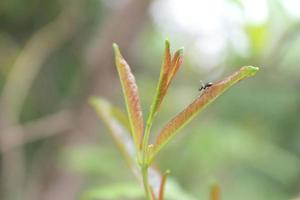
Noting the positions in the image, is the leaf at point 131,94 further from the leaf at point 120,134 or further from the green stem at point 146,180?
the leaf at point 120,134

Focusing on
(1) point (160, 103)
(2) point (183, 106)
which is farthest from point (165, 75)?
(2) point (183, 106)

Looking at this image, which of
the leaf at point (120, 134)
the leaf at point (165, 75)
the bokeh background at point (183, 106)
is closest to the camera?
the leaf at point (165, 75)

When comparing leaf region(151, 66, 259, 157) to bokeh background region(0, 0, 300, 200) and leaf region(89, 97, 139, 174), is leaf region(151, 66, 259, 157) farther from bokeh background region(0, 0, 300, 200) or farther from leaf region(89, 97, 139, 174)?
bokeh background region(0, 0, 300, 200)

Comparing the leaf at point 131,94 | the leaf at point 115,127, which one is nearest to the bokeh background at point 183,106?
the leaf at point 115,127

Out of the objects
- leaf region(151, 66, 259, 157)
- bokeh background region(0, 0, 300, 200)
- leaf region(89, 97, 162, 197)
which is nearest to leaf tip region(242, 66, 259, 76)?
leaf region(151, 66, 259, 157)

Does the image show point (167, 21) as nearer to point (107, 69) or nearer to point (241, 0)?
point (107, 69)

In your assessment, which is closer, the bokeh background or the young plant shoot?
the young plant shoot

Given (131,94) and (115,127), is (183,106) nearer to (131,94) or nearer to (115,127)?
(115,127)
